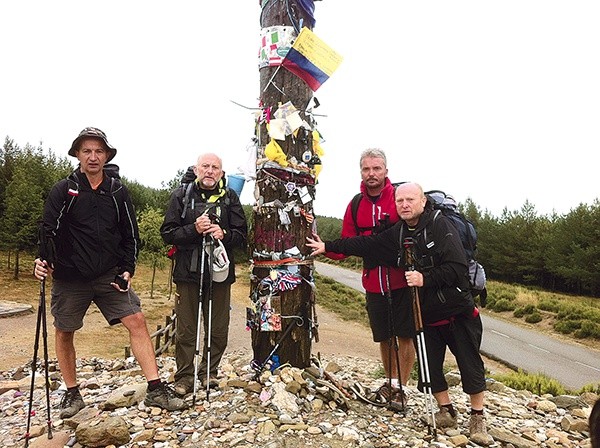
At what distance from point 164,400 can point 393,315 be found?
2.45 meters

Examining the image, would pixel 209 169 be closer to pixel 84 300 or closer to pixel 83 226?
pixel 83 226

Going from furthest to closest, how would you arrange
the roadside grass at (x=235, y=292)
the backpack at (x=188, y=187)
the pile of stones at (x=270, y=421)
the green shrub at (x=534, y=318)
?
the green shrub at (x=534, y=318) < the roadside grass at (x=235, y=292) < the backpack at (x=188, y=187) < the pile of stones at (x=270, y=421)

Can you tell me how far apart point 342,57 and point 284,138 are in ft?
3.71

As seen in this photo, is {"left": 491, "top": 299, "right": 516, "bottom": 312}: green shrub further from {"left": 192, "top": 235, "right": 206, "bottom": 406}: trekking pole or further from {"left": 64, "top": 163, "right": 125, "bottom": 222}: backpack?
{"left": 64, "top": 163, "right": 125, "bottom": 222}: backpack

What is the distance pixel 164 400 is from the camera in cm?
Answer: 432

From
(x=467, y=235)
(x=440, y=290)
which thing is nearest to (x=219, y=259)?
(x=440, y=290)

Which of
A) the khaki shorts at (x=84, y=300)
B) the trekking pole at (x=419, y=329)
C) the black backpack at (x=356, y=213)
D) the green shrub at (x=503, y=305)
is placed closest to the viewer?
the trekking pole at (x=419, y=329)

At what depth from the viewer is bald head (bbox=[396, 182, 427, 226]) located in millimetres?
4402

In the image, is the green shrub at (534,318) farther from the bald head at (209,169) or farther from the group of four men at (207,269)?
the bald head at (209,169)

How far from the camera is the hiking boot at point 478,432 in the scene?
423 centimetres

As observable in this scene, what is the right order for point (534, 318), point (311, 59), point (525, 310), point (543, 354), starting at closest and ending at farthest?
1. point (311, 59)
2. point (543, 354)
3. point (534, 318)
4. point (525, 310)

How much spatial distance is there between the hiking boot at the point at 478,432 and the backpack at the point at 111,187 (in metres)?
Result: 4.06

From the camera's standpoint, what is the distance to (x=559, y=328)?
2431cm

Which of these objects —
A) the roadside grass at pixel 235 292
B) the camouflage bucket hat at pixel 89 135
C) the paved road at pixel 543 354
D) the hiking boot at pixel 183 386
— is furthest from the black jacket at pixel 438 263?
the paved road at pixel 543 354
